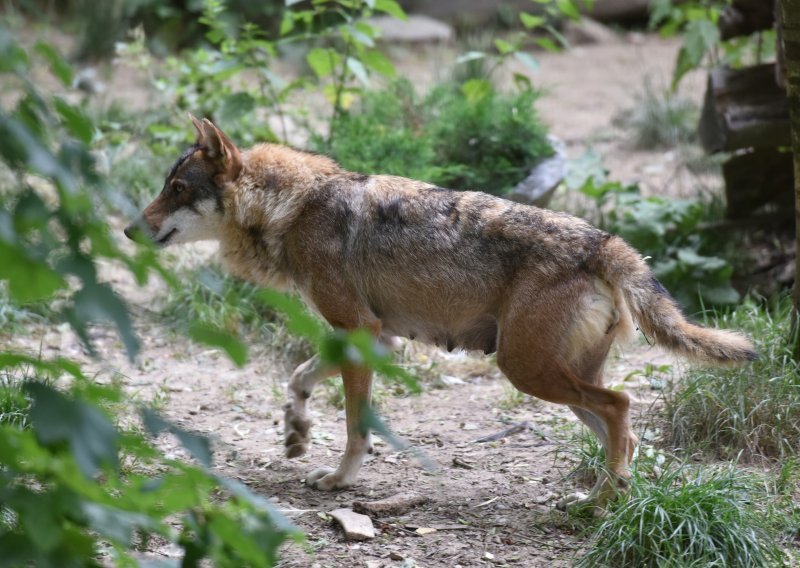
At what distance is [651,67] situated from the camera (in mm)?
14328

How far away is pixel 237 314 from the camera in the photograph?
7.07 meters

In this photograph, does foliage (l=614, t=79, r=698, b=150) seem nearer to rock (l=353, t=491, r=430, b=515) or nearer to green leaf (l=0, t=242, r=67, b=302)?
rock (l=353, t=491, r=430, b=515)

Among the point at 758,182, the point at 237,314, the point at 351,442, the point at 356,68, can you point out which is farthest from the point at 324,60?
the point at 351,442

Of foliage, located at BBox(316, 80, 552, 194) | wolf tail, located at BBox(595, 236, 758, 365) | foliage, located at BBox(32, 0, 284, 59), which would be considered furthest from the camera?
foliage, located at BBox(32, 0, 284, 59)

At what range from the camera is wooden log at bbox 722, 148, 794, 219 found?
8.34 metres

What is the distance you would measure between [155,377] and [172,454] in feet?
4.34

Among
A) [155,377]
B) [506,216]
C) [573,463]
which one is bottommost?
[155,377]

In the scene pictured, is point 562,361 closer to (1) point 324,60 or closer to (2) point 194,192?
(2) point 194,192

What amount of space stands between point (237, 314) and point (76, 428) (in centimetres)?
524

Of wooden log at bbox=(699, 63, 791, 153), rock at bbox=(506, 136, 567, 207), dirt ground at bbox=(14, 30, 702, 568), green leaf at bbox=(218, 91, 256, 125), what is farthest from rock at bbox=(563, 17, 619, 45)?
dirt ground at bbox=(14, 30, 702, 568)

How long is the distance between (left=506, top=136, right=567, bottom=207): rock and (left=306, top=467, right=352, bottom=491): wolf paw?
3447 mm

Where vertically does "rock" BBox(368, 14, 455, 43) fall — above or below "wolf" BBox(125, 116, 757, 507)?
below

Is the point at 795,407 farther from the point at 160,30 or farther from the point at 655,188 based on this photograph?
the point at 160,30

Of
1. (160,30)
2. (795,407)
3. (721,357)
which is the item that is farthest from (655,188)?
(160,30)
